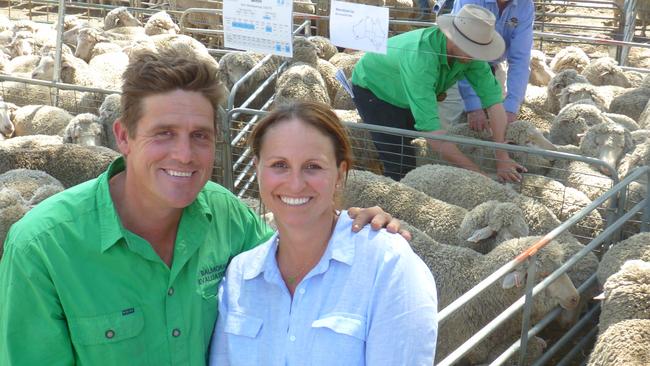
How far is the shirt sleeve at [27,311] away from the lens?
2.08m

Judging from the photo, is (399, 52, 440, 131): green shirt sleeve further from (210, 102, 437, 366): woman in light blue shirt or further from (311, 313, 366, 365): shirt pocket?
(311, 313, 366, 365): shirt pocket

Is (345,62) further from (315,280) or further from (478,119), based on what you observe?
(315,280)

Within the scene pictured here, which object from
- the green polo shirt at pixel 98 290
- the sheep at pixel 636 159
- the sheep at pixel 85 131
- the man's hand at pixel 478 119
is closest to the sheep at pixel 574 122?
the sheep at pixel 636 159

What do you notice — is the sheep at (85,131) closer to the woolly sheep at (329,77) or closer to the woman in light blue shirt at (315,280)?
the woolly sheep at (329,77)

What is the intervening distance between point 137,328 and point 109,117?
5.11 m

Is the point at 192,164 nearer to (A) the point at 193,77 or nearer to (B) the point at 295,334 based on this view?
(A) the point at 193,77

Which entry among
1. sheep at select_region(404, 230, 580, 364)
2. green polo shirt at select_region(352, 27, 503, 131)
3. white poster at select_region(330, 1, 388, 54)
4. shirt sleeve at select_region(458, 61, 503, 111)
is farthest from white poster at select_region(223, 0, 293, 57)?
sheep at select_region(404, 230, 580, 364)

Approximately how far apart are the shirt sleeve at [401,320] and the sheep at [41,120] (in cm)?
593

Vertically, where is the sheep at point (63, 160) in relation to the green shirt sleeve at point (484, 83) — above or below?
below

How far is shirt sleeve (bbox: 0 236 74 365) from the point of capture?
2.08 m

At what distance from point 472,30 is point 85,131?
3.23m

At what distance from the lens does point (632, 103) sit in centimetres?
787

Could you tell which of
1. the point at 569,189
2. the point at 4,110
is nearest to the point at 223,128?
the point at 569,189

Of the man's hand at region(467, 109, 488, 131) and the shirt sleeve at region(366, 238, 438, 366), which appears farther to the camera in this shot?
the man's hand at region(467, 109, 488, 131)
